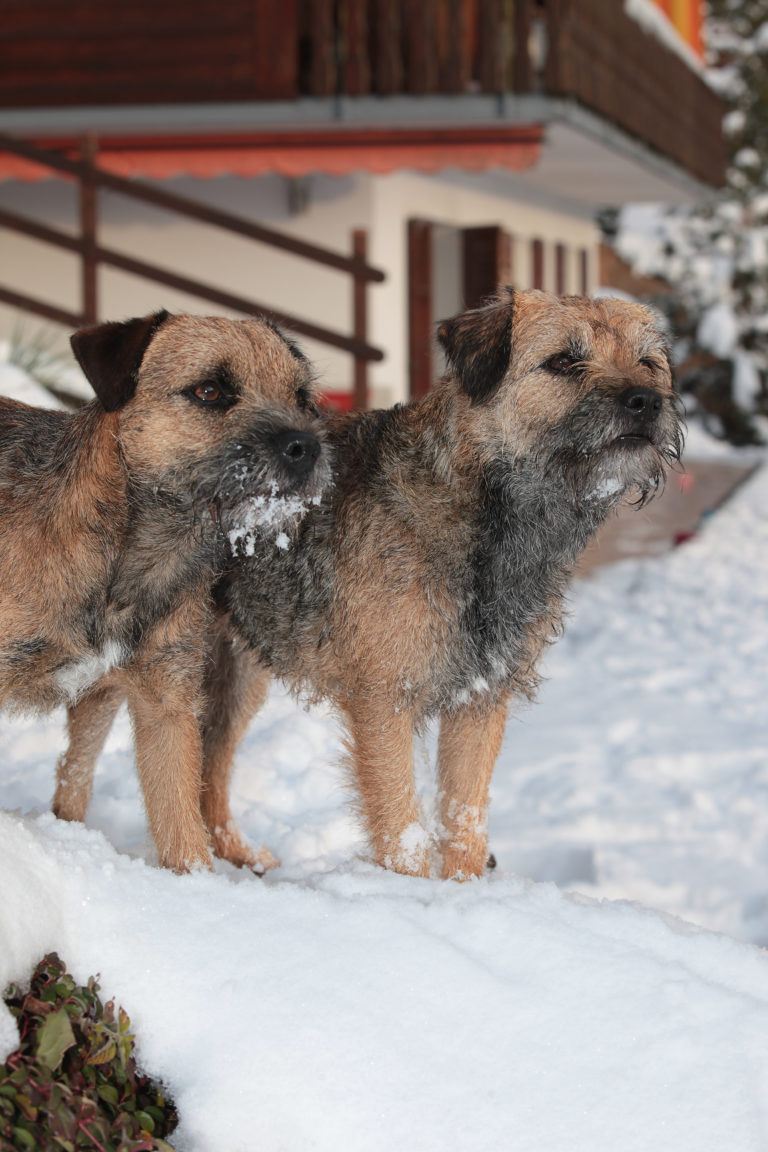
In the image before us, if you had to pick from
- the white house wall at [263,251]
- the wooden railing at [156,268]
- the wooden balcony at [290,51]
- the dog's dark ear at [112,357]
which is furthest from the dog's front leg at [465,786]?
the white house wall at [263,251]

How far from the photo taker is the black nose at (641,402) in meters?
3.00

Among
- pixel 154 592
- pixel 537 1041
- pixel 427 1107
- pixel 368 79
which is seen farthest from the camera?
pixel 368 79

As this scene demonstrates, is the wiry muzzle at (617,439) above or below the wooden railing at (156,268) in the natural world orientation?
below

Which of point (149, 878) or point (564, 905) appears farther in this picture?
point (564, 905)

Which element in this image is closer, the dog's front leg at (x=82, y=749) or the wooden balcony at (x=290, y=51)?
the dog's front leg at (x=82, y=749)

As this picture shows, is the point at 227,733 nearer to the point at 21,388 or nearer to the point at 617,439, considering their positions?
the point at 617,439

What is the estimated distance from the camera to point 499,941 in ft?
9.23

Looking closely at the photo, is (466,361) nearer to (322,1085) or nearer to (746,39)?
(322,1085)

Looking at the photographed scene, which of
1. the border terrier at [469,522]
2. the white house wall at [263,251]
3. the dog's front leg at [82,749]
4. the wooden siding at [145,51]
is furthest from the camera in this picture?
the white house wall at [263,251]

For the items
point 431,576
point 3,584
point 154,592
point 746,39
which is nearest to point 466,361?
point 431,576

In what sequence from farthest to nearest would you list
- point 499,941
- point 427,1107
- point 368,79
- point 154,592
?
point 368,79 → point 154,592 → point 499,941 → point 427,1107

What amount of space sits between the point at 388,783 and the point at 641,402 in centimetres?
119

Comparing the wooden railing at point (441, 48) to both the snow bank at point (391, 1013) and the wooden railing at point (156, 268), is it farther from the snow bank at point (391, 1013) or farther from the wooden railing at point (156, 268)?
the snow bank at point (391, 1013)

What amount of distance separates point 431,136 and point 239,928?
932 centimetres
